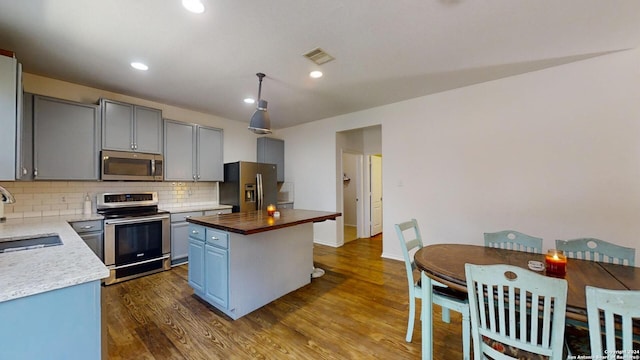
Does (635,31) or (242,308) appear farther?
(242,308)

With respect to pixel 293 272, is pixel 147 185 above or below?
above

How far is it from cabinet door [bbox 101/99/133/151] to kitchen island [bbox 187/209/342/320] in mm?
1749

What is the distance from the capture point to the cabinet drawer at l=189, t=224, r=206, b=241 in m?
2.69

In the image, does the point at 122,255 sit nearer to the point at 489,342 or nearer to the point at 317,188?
the point at 317,188

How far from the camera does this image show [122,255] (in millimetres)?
3211

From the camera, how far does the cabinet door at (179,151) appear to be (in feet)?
13.0

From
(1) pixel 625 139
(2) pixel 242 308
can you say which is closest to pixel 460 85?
(1) pixel 625 139

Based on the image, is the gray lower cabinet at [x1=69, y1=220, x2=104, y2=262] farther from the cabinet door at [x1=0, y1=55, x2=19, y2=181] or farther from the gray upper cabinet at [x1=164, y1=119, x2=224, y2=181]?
the cabinet door at [x1=0, y1=55, x2=19, y2=181]

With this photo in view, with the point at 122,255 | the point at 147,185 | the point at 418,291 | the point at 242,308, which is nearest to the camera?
the point at 418,291

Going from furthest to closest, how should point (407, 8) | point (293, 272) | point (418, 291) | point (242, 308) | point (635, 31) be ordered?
point (293, 272) → point (242, 308) → point (635, 31) → point (418, 291) → point (407, 8)

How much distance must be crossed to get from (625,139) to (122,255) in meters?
5.88

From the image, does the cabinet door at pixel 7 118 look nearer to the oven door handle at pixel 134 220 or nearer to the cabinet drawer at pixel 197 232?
the cabinet drawer at pixel 197 232

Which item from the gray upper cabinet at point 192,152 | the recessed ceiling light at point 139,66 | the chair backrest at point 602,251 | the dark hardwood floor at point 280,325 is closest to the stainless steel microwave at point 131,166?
the gray upper cabinet at point 192,152

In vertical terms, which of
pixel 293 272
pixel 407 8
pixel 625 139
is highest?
pixel 407 8
